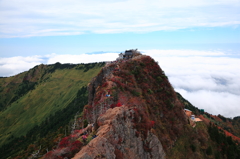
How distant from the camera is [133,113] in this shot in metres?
42.6

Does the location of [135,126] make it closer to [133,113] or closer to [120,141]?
[133,113]

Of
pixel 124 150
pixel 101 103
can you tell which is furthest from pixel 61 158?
pixel 101 103

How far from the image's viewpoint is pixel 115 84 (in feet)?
180

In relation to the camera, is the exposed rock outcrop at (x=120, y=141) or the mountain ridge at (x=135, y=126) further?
the mountain ridge at (x=135, y=126)

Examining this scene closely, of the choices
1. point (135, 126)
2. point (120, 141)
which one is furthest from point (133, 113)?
point (120, 141)

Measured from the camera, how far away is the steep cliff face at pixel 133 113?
35062 millimetres

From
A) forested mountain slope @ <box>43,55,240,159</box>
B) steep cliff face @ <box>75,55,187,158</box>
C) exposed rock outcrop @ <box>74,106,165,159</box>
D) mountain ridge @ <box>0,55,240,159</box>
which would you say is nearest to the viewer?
exposed rock outcrop @ <box>74,106,165,159</box>

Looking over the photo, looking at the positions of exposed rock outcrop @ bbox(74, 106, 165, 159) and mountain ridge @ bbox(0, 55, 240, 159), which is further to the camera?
mountain ridge @ bbox(0, 55, 240, 159)

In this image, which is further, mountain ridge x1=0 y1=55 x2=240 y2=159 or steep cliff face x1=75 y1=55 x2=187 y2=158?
steep cliff face x1=75 y1=55 x2=187 y2=158

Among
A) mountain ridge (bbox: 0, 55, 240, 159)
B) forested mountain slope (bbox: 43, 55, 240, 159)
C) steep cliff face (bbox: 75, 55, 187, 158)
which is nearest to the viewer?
forested mountain slope (bbox: 43, 55, 240, 159)

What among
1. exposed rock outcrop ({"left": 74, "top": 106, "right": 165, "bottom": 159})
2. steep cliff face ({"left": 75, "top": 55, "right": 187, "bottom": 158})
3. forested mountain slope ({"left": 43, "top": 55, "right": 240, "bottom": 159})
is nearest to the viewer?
exposed rock outcrop ({"left": 74, "top": 106, "right": 165, "bottom": 159})

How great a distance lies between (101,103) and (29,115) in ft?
592

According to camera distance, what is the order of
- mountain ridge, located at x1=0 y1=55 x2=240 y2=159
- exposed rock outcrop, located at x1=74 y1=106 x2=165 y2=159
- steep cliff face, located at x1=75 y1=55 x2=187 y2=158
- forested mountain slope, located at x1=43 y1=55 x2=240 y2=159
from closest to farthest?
exposed rock outcrop, located at x1=74 y1=106 x2=165 y2=159 → forested mountain slope, located at x1=43 y1=55 x2=240 y2=159 → mountain ridge, located at x1=0 y1=55 x2=240 y2=159 → steep cliff face, located at x1=75 y1=55 x2=187 y2=158

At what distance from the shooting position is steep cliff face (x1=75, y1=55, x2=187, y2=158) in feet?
115
